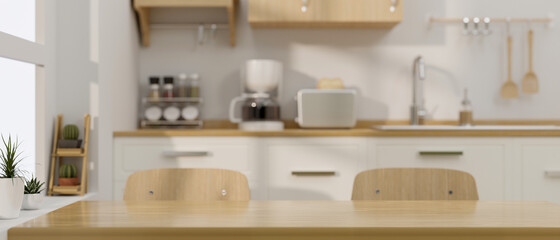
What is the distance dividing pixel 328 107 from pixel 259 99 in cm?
37

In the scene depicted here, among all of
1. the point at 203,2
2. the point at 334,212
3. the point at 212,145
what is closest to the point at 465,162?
the point at 212,145

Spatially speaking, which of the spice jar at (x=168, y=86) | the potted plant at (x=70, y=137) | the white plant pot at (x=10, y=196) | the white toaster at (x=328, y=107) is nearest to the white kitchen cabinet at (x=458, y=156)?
the white toaster at (x=328, y=107)

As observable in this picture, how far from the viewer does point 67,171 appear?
89.1 inches

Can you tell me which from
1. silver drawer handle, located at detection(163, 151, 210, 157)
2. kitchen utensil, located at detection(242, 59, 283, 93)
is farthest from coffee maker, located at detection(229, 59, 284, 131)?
silver drawer handle, located at detection(163, 151, 210, 157)

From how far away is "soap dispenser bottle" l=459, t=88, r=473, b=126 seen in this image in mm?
3195

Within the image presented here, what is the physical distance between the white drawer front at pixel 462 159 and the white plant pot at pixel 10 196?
1.69m

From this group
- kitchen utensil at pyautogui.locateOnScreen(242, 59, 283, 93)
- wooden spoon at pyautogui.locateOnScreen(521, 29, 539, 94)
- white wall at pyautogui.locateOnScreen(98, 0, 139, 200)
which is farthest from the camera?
wooden spoon at pyautogui.locateOnScreen(521, 29, 539, 94)

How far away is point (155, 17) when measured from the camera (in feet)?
10.8

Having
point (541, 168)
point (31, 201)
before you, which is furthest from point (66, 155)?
point (541, 168)

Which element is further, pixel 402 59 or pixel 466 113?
pixel 402 59

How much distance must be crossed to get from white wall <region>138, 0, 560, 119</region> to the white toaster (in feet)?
1.22

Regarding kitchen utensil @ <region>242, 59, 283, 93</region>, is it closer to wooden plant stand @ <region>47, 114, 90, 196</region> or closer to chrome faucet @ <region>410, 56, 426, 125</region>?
chrome faucet @ <region>410, 56, 426, 125</region>

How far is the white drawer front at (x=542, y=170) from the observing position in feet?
8.82

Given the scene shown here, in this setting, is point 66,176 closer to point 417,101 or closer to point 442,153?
point 442,153
